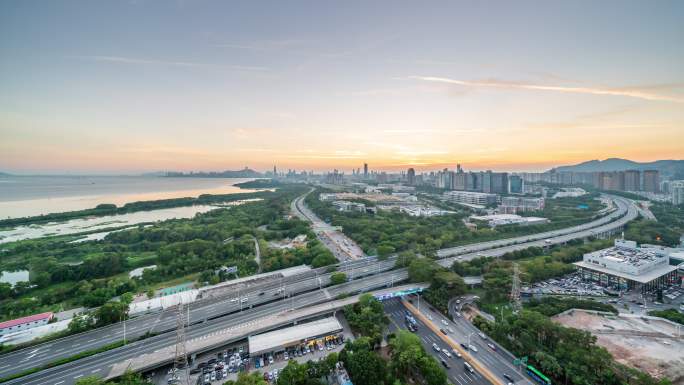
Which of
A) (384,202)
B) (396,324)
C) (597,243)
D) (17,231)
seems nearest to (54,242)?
(17,231)

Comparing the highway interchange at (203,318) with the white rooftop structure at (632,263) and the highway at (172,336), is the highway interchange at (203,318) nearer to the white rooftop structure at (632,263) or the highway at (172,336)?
the highway at (172,336)

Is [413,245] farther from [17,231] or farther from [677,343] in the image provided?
[17,231]

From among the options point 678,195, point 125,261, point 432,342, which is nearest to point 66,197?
point 125,261

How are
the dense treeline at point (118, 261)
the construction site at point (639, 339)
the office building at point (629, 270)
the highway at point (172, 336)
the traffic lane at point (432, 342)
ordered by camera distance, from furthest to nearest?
the office building at point (629, 270), the dense treeline at point (118, 261), the construction site at point (639, 339), the highway at point (172, 336), the traffic lane at point (432, 342)

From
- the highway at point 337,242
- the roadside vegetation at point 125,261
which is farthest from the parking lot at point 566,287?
the roadside vegetation at point 125,261

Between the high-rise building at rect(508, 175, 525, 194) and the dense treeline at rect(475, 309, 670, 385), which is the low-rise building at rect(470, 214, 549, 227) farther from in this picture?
the high-rise building at rect(508, 175, 525, 194)

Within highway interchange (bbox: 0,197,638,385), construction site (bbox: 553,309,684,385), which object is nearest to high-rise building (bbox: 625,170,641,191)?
highway interchange (bbox: 0,197,638,385)
